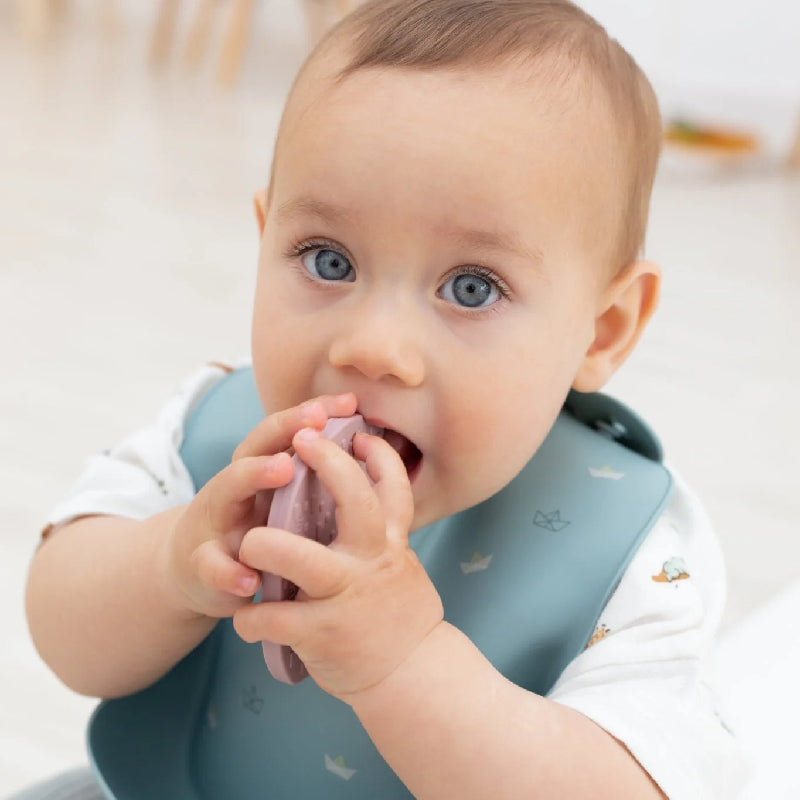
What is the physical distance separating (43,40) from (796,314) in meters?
2.47

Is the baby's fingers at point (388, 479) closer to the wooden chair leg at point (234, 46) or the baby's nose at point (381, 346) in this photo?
the baby's nose at point (381, 346)

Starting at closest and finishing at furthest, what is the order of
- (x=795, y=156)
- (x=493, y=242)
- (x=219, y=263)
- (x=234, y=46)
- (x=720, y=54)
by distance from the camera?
(x=493, y=242)
(x=219, y=263)
(x=795, y=156)
(x=234, y=46)
(x=720, y=54)

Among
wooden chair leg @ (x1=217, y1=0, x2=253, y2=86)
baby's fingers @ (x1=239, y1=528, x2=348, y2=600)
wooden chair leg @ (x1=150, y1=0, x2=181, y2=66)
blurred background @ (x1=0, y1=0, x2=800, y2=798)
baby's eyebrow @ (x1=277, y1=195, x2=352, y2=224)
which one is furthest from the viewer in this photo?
wooden chair leg @ (x1=150, y1=0, x2=181, y2=66)

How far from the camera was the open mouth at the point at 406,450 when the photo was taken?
0.59m

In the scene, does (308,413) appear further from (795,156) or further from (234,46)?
(234,46)

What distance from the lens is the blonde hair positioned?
1.94 ft

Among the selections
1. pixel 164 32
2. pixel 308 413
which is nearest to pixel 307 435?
pixel 308 413

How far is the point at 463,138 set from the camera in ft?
1.87

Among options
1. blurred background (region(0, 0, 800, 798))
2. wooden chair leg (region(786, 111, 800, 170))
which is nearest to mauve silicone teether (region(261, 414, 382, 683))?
blurred background (region(0, 0, 800, 798))

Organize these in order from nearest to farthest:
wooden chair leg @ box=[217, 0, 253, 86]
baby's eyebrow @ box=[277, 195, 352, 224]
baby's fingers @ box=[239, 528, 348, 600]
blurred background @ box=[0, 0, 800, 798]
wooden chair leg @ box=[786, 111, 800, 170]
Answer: baby's fingers @ box=[239, 528, 348, 600], baby's eyebrow @ box=[277, 195, 352, 224], blurred background @ box=[0, 0, 800, 798], wooden chair leg @ box=[786, 111, 800, 170], wooden chair leg @ box=[217, 0, 253, 86]

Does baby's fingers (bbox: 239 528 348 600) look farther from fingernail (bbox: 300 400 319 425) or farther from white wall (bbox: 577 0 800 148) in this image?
white wall (bbox: 577 0 800 148)

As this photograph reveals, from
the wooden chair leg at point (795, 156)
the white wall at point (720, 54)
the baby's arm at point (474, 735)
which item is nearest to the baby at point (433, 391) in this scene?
the baby's arm at point (474, 735)

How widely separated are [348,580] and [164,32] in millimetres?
3441

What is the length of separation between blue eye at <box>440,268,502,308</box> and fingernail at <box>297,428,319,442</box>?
0.11 metres
